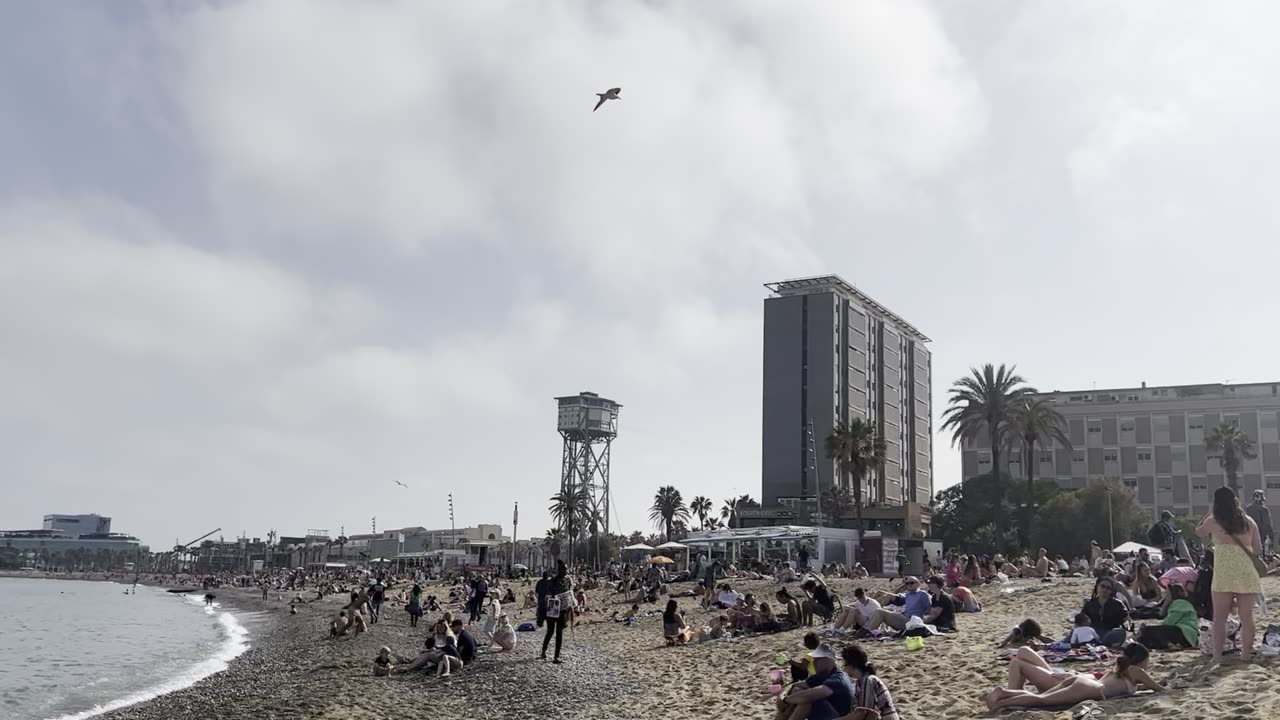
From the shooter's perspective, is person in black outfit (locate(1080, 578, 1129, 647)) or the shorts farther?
person in black outfit (locate(1080, 578, 1129, 647))

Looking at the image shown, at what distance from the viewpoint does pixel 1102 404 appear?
308ft

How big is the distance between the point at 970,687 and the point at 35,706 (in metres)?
18.9

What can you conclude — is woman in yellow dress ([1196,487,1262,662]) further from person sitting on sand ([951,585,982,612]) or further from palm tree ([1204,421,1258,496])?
palm tree ([1204,421,1258,496])

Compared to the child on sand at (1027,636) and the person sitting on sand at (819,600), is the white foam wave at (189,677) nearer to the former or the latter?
the person sitting on sand at (819,600)

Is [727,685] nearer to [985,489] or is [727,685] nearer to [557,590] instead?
[557,590]

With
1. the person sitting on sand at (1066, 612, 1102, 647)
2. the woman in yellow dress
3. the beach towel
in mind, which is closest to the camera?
the woman in yellow dress

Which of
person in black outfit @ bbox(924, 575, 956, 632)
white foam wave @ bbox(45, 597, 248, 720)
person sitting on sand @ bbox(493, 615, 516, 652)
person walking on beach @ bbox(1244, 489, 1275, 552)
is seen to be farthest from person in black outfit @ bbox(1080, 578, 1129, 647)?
white foam wave @ bbox(45, 597, 248, 720)

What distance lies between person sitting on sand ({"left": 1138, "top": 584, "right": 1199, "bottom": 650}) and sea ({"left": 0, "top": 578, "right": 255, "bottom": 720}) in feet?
58.6

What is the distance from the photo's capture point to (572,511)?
372ft

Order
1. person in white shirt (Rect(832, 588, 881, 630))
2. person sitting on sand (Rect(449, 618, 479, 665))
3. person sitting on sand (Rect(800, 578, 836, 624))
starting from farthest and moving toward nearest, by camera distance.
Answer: person sitting on sand (Rect(800, 578, 836, 624)) < person sitting on sand (Rect(449, 618, 479, 665)) < person in white shirt (Rect(832, 588, 881, 630))

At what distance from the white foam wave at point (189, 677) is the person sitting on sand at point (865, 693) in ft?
49.3

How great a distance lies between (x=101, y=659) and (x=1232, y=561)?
32303mm

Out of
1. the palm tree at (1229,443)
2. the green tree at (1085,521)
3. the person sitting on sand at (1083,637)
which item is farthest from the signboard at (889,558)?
the palm tree at (1229,443)

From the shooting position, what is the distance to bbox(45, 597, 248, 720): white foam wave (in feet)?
61.4
